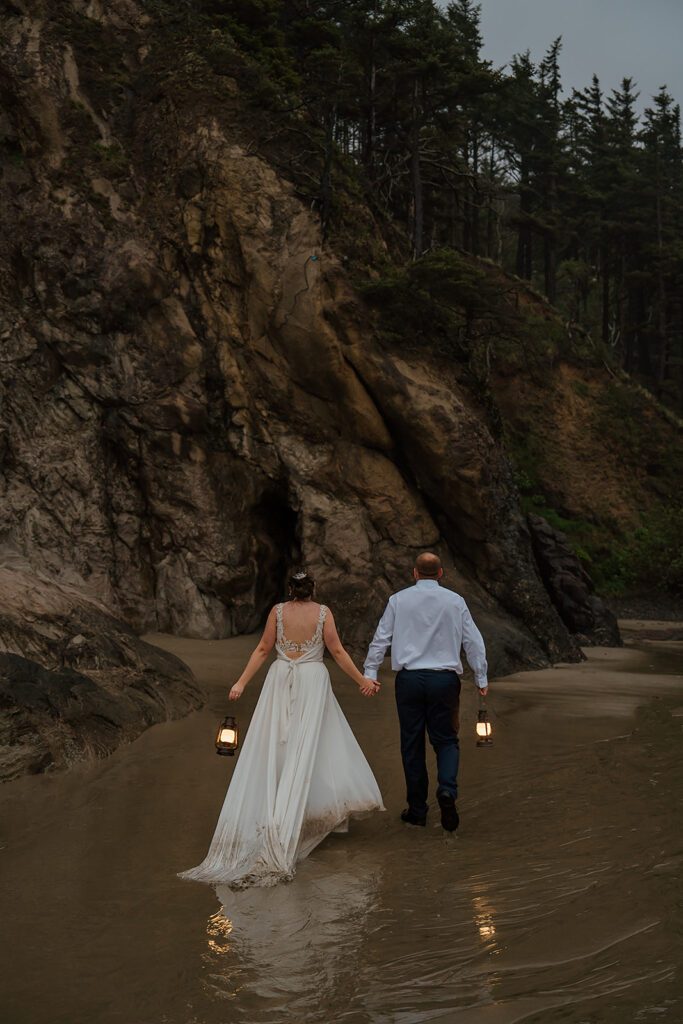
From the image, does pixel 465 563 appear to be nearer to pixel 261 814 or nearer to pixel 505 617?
pixel 505 617

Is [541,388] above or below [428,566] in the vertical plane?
above

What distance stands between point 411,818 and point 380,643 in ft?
4.20

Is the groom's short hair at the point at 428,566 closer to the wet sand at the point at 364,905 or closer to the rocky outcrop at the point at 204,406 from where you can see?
the wet sand at the point at 364,905

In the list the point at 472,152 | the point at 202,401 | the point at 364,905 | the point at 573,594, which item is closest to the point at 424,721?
the point at 364,905

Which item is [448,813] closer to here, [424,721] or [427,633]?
[424,721]

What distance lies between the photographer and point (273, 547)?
661 inches

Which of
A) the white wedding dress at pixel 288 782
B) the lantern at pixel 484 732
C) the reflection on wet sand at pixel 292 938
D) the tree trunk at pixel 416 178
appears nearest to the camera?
the reflection on wet sand at pixel 292 938

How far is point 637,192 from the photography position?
43281mm

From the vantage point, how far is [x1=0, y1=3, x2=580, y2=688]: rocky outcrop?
15422 millimetres

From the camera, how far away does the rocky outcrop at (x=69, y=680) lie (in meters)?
6.94

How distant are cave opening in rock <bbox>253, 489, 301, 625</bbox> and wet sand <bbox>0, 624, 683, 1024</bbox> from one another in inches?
316

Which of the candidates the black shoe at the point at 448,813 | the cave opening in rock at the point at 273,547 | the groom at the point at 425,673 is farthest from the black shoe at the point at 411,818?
the cave opening in rock at the point at 273,547

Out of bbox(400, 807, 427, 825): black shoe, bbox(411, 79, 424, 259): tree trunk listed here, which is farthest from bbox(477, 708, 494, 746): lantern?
bbox(411, 79, 424, 259): tree trunk

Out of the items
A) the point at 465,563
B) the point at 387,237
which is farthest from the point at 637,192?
the point at 465,563
